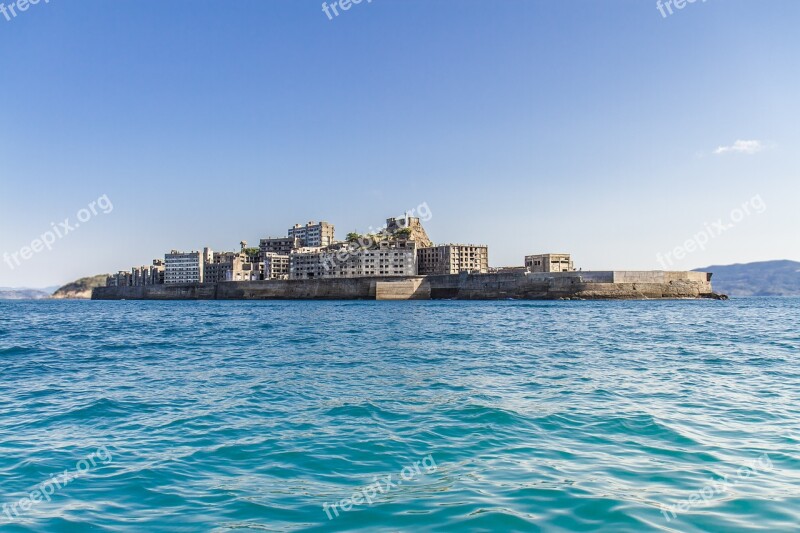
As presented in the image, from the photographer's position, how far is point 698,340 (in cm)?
2388

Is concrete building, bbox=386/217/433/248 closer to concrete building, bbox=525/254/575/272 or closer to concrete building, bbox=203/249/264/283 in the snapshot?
concrete building, bbox=203/249/264/283

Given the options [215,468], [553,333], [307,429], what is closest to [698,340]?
[553,333]

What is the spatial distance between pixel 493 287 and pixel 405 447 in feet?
285

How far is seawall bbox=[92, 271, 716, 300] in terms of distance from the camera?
3391 inches

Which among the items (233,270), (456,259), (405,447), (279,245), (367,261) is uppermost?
(279,245)

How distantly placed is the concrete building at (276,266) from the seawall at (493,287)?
28.6 meters

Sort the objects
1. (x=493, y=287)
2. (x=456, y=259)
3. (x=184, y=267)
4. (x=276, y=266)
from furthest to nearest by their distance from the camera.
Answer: (x=184, y=267) < (x=276, y=266) < (x=456, y=259) < (x=493, y=287)

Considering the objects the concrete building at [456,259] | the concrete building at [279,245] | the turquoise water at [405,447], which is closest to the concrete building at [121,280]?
the concrete building at [279,245]

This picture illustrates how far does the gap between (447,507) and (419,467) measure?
52.1 inches

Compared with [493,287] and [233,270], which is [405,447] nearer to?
[493,287]

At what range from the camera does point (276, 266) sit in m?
147

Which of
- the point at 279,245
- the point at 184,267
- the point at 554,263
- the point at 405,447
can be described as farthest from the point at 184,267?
the point at 405,447

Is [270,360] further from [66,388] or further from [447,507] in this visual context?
[447,507]

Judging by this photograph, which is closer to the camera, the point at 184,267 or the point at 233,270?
the point at 233,270
